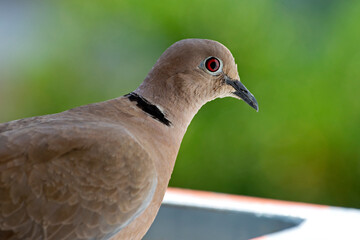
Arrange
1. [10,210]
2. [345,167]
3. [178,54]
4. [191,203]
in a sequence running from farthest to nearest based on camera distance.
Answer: [345,167]
[191,203]
[178,54]
[10,210]

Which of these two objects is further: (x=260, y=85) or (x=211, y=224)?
(x=260, y=85)

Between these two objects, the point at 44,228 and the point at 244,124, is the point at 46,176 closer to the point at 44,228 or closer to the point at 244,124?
the point at 44,228

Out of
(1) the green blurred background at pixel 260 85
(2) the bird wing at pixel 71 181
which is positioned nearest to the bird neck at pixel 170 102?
(2) the bird wing at pixel 71 181

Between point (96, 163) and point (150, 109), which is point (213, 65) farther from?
point (96, 163)

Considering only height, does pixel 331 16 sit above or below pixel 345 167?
above

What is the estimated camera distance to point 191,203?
134 cm

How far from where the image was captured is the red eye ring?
1.16 meters

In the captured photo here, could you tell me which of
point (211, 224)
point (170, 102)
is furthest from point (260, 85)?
point (170, 102)

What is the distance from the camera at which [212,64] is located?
1.17 meters

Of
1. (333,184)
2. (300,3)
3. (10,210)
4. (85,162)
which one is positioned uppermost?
(300,3)

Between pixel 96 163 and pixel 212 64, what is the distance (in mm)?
356

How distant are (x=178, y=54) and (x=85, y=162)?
0.33m

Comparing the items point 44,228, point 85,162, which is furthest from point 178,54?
point 44,228

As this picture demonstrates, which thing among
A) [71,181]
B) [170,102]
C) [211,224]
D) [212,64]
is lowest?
[71,181]
